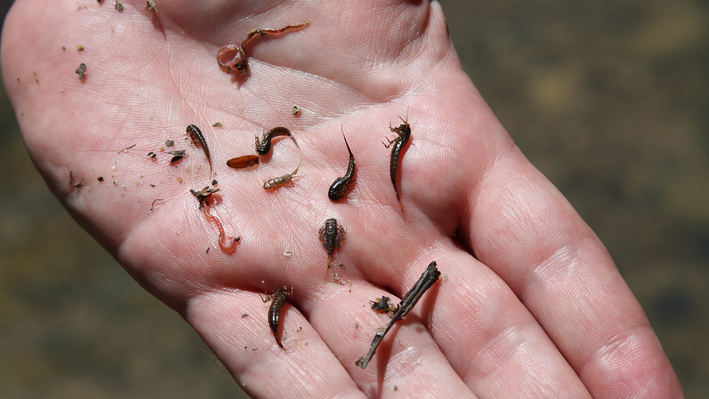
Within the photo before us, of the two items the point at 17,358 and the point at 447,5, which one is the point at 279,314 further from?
the point at 447,5

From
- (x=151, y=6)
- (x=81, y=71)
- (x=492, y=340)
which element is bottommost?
(x=492, y=340)

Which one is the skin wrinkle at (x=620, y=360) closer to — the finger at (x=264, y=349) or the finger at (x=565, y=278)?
the finger at (x=565, y=278)

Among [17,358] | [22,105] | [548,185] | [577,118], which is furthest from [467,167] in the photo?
[17,358]

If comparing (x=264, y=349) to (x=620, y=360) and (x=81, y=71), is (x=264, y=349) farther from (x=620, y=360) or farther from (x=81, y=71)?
(x=81, y=71)

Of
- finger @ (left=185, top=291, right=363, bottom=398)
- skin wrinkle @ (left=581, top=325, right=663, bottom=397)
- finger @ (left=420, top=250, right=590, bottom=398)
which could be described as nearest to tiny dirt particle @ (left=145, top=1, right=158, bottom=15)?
finger @ (left=185, top=291, right=363, bottom=398)

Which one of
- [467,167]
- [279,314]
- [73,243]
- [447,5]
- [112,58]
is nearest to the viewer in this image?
[279,314]

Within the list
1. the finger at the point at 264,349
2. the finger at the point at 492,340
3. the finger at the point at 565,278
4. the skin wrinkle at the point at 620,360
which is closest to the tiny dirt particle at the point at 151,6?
the finger at the point at 264,349

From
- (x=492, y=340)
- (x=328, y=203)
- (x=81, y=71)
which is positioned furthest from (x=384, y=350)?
(x=81, y=71)
